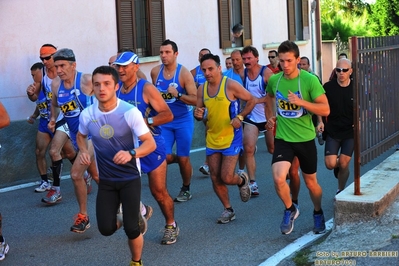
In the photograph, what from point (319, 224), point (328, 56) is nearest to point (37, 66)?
point (319, 224)

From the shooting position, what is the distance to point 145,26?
16109 millimetres

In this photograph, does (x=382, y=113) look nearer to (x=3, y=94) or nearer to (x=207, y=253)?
(x=207, y=253)

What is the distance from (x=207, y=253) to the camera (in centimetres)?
733

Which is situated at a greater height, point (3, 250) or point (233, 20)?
point (233, 20)

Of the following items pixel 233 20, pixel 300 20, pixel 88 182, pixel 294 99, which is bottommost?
pixel 88 182

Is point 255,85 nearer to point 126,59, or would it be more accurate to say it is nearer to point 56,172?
point 56,172

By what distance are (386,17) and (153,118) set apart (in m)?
31.0

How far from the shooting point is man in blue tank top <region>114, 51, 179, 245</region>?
24.8 feet

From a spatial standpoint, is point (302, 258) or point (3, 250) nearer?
point (302, 258)

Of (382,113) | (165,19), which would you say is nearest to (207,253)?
(382,113)

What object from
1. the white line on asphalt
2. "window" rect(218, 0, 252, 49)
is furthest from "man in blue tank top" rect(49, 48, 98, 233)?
"window" rect(218, 0, 252, 49)

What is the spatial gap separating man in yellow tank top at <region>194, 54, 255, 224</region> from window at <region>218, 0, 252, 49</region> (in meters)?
9.88

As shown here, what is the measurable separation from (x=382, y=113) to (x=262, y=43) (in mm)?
12428

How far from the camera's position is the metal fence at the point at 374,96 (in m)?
7.78
